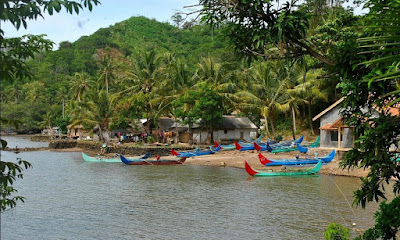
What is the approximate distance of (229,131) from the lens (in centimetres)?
3725

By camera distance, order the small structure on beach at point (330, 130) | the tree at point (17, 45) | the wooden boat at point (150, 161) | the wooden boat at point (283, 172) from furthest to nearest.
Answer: the wooden boat at point (150, 161)
the small structure on beach at point (330, 130)
the wooden boat at point (283, 172)
the tree at point (17, 45)

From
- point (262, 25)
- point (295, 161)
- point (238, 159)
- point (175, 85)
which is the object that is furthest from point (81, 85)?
point (262, 25)

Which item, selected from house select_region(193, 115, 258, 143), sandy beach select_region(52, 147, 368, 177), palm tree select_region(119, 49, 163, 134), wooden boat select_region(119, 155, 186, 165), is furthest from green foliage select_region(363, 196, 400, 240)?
house select_region(193, 115, 258, 143)

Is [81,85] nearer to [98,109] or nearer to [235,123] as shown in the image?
[98,109]

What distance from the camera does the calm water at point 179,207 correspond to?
36.7ft

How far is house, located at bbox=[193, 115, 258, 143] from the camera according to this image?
119 ft

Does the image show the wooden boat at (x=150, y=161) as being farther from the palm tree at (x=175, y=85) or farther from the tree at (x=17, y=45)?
the tree at (x=17, y=45)

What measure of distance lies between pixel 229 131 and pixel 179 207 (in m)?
23.4

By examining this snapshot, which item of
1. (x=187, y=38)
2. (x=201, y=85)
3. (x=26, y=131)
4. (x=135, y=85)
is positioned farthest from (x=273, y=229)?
(x=187, y=38)

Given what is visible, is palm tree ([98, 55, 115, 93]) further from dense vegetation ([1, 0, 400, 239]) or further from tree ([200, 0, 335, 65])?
tree ([200, 0, 335, 65])

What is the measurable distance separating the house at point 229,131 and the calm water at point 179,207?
13.8m

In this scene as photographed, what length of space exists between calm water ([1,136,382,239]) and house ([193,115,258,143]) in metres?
13.8

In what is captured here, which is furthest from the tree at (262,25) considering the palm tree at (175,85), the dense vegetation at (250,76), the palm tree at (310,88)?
the palm tree at (175,85)

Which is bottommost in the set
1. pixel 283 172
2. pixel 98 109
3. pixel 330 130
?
pixel 283 172
